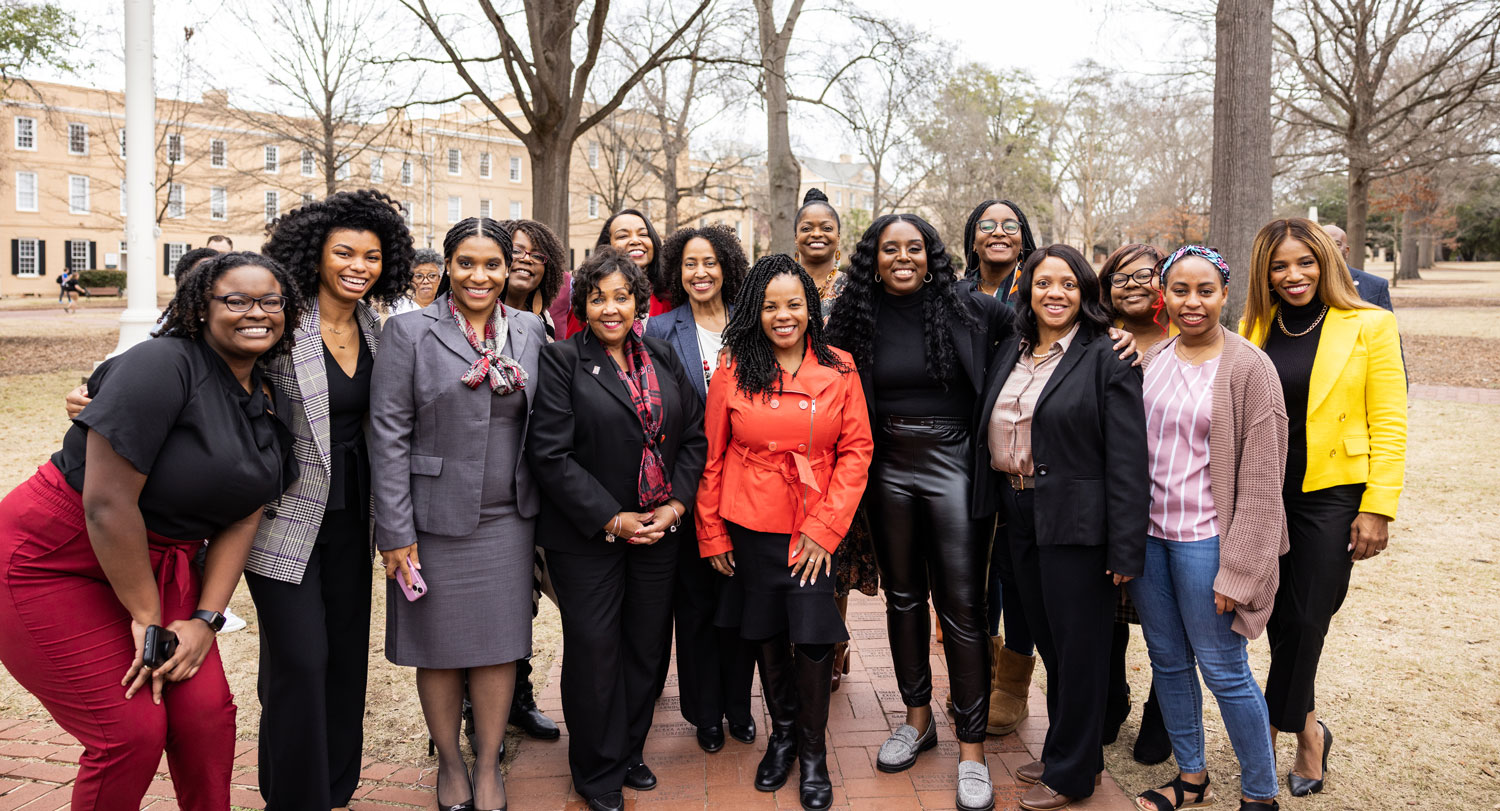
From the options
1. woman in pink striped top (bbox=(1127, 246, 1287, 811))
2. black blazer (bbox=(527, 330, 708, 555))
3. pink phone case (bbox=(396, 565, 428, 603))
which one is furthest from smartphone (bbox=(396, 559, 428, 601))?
woman in pink striped top (bbox=(1127, 246, 1287, 811))

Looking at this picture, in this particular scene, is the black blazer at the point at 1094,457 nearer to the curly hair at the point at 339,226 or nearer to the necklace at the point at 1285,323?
the necklace at the point at 1285,323

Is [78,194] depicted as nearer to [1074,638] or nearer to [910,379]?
[910,379]

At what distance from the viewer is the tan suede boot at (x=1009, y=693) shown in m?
4.19

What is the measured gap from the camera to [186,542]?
273 cm

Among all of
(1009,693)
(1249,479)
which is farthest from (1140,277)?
(1009,693)

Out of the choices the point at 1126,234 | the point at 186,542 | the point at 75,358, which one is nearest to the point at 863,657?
the point at 186,542

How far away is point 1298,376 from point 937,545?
4.97ft

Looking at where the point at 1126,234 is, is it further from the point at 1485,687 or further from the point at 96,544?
the point at 96,544

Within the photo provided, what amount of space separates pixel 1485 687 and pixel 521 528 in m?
4.82

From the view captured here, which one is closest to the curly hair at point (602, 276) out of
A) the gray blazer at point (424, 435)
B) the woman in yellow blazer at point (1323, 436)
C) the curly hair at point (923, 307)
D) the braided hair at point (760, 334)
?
the braided hair at point (760, 334)

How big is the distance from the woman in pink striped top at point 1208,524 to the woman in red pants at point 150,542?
10.3 ft

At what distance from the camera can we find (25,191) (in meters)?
43.6

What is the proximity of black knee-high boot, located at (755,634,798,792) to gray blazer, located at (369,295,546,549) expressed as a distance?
133cm

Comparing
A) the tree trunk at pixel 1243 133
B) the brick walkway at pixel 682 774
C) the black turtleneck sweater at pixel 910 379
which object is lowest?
the brick walkway at pixel 682 774
